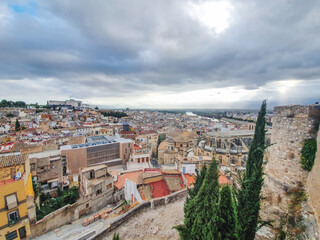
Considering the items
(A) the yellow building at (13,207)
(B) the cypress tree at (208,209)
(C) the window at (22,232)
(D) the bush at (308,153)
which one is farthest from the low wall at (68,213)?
(D) the bush at (308,153)

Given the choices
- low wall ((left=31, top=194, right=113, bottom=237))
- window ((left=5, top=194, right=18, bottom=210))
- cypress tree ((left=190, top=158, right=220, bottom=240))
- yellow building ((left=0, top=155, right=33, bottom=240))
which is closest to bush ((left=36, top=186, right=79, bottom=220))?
low wall ((left=31, top=194, right=113, bottom=237))

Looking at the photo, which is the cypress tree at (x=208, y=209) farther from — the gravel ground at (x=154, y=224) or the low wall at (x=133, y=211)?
the low wall at (x=133, y=211)

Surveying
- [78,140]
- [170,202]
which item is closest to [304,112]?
[170,202]

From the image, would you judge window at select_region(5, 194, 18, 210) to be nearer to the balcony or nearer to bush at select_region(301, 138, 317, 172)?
the balcony

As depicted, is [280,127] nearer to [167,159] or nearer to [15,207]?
[15,207]

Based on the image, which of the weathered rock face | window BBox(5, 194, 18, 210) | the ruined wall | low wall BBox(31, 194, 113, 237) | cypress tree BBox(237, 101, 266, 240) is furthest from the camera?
low wall BBox(31, 194, 113, 237)

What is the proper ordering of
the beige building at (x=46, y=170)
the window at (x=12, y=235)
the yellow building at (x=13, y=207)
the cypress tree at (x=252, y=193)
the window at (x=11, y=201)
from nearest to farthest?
the cypress tree at (x=252, y=193), the yellow building at (x=13, y=207), the window at (x=11, y=201), the window at (x=12, y=235), the beige building at (x=46, y=170)

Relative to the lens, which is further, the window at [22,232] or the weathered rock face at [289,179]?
the window at [22,232]
